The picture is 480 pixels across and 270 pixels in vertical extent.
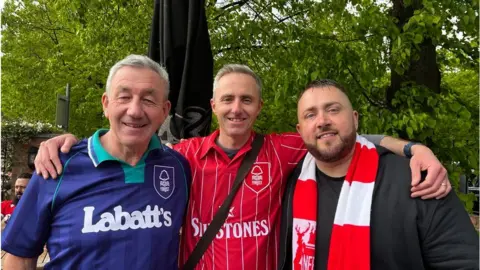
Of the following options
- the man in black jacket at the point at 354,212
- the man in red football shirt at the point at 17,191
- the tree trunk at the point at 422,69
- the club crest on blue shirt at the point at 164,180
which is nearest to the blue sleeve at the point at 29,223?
the club crest on blue shirt at the point at 164,180

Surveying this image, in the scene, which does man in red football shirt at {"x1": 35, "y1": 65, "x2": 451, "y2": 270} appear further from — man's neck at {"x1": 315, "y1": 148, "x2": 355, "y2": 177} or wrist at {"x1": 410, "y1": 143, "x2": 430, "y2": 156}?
man's neck at {"x1": 315, "y1": 148, "x2": 355, "y2": 177}

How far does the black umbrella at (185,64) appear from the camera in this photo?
9.69 feet

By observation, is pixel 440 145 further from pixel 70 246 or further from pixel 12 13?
pixel 12 13

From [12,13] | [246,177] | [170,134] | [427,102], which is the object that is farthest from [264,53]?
[12,13]

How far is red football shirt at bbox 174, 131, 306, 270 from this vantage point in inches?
87.0

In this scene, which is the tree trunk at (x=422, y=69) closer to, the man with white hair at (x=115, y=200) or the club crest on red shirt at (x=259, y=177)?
the club crest on red shirt at (x=259, y=177)

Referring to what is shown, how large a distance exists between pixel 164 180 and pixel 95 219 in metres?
0.39

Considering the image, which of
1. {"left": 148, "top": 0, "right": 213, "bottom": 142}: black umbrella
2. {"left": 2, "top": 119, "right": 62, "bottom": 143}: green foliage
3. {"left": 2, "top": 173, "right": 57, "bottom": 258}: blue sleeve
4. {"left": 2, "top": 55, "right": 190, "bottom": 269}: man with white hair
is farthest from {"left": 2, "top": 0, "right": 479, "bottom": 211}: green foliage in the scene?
{"left": 2, "top": 119, "right": 62, "bottom": 143}: green foliage

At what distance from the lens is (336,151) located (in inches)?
85.0

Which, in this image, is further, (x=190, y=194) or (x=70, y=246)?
(x=190, y=194)

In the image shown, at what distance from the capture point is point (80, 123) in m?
13.9

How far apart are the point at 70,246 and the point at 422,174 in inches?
67.7

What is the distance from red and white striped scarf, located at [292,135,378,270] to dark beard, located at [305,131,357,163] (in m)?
0.07

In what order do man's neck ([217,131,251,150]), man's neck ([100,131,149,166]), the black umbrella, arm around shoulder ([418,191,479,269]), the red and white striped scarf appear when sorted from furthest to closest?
the black umbrella
man's neck ([217,131,251,150])
man's neck ([100,131,149,166])
the red and white striped scarf
arm around shoulder ([418,191,479,269])
